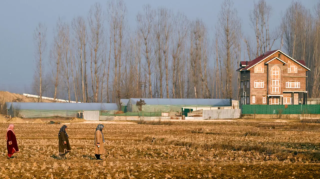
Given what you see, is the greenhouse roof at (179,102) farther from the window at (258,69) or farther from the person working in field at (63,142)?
the person working in field at (63,142)

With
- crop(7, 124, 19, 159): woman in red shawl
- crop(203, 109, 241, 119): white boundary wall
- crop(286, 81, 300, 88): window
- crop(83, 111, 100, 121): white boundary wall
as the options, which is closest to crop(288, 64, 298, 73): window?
crop(286, 81, 300, 88): window

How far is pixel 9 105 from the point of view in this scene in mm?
63562

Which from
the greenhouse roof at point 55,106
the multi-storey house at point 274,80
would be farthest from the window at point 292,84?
the greenhouse roof at point 55,106

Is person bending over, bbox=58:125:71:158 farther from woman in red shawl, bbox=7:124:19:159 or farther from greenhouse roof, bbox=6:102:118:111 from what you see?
greenhouse roof, bbox=6:102:118:111

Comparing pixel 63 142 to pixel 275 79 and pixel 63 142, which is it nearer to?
pixel 63 142

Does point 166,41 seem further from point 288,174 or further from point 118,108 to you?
point 288,174

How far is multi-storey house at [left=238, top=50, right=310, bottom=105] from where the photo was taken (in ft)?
230

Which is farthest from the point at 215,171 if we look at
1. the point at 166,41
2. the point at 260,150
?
the point at 166,41

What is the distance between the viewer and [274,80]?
70312 mm

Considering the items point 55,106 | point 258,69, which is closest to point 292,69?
point 258,69

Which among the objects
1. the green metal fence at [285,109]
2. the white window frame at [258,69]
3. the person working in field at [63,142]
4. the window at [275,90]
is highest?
the white window frame at [258,69]

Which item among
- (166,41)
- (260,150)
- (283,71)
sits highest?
(166,41)

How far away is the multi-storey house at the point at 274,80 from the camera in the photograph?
7006 cm

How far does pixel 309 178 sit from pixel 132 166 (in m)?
6.64
